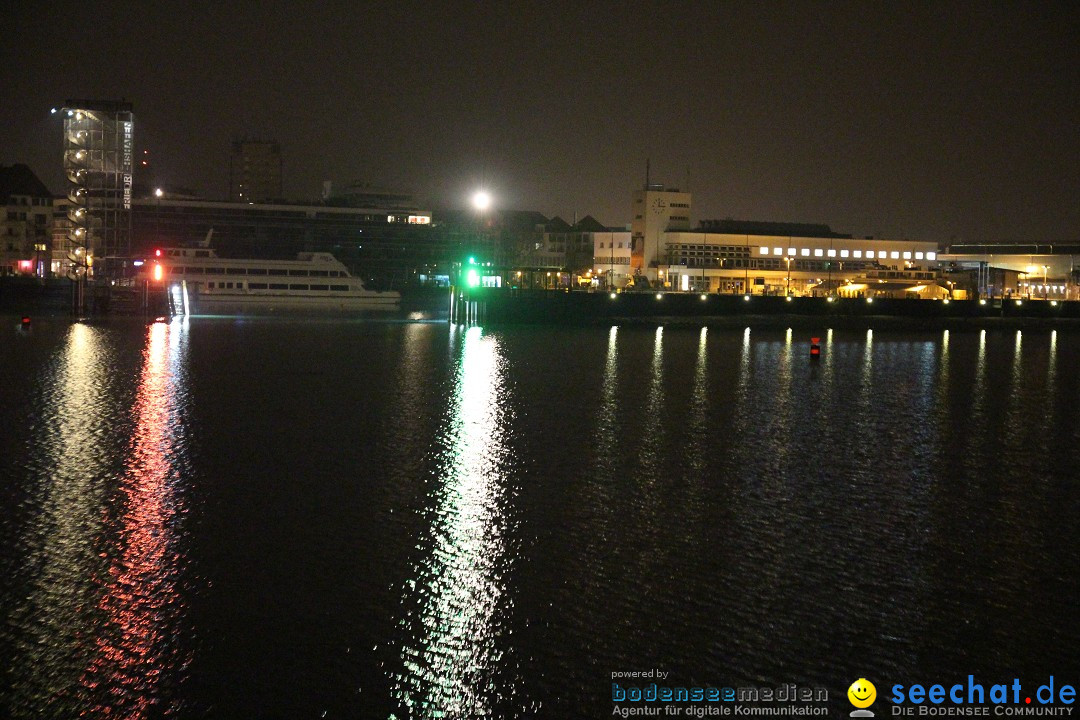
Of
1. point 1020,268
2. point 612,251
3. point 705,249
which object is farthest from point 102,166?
point 1020,268

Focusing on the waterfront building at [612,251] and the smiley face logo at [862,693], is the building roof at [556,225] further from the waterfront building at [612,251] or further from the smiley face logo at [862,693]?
the smiley face logo at [862,693]

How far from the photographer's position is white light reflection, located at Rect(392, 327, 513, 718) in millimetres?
7621

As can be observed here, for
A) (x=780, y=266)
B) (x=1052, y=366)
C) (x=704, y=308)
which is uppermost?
(x=780, y=266)

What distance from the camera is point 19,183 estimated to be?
94.9m

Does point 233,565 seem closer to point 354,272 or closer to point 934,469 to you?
point 934,469

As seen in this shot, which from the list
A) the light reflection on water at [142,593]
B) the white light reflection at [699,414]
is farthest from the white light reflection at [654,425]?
the light reflection on water at [142,593]

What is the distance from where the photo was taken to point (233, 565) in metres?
10.4

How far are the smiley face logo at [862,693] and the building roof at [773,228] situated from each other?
95.0m

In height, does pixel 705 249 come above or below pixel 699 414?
above

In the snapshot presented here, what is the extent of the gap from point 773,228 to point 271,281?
177 feet

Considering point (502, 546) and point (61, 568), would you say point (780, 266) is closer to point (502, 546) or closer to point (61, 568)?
point (502, 546)

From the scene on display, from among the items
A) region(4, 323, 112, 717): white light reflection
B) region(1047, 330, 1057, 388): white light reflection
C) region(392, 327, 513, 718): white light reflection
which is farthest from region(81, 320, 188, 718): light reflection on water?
region(1047, 330, 1057, 388): white light reflection

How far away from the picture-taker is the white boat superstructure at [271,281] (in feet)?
259

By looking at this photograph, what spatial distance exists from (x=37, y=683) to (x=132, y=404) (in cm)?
1475
